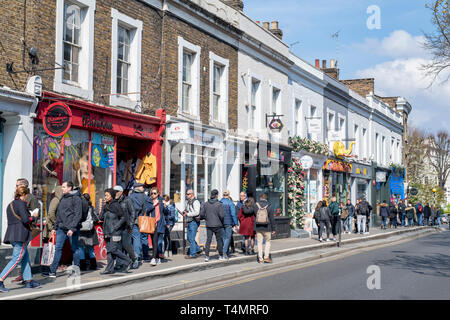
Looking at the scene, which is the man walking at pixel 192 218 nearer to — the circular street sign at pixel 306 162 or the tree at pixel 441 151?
the circular street sign at pixel 306 162

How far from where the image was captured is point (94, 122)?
46.5 ft

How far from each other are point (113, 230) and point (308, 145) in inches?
706

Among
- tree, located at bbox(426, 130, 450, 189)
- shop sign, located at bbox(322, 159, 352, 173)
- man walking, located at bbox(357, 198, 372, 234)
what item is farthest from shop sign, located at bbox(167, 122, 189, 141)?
tree, located at bbox(426, 130, 450, 189)

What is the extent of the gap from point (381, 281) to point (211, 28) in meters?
11.6

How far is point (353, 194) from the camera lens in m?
36.7

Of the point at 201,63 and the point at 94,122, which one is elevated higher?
the point at 201,63

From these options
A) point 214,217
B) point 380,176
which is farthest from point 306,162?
point 380,176

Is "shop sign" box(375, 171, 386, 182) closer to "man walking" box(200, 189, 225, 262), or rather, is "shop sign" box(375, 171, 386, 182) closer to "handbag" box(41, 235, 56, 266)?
"man walking" box(200, 189, 225, 262)

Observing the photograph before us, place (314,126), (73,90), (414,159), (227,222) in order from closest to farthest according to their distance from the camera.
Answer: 1. (73,90)
2. (227,222)
3. (314,126)
4. (414,159)

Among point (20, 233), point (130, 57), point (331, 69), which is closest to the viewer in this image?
point (20, 233)

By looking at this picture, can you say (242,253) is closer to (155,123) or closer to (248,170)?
(155,123)

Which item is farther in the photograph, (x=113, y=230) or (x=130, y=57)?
(x=130, y=57)

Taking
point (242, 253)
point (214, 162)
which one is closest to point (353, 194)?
point (214, 162)

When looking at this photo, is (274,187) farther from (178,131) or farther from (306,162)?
(178,131)
